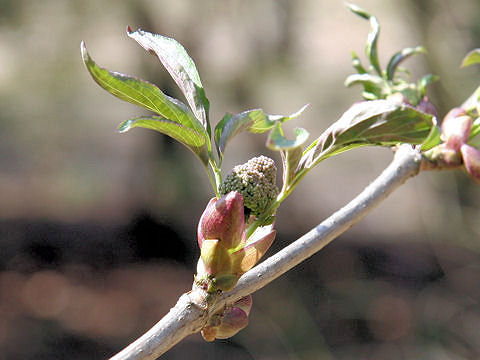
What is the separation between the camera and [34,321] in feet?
10.2

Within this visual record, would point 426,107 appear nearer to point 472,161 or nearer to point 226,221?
point 472,161

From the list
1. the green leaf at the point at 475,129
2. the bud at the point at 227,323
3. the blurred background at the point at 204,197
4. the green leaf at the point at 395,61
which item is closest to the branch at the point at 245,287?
the bud at the point at 227,323

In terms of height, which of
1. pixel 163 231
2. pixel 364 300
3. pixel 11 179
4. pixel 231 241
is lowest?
pixel 364 300

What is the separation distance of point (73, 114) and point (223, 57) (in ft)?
3.32

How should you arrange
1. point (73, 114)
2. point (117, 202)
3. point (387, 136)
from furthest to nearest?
1. point (117, 202)
2. point (73, 114)
3. point (387, 136)

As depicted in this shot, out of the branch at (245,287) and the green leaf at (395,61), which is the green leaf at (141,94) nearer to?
the branch at (245,287)

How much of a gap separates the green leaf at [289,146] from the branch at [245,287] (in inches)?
1.9

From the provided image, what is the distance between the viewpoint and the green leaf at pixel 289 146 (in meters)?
0.30

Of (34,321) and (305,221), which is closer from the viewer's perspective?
(34,321)

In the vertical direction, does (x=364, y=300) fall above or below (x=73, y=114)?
below

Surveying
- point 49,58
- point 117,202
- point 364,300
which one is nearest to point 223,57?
point 49,58

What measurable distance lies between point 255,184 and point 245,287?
2.9 inches

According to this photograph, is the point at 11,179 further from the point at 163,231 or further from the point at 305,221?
the point at 305,221

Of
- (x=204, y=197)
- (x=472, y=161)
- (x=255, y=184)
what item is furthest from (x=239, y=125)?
(x=204, y=197)
